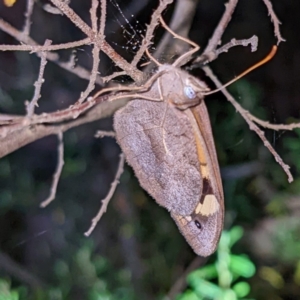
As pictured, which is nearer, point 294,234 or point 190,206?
point 190,206

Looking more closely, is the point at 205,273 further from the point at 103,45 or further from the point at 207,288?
the point at 103,45

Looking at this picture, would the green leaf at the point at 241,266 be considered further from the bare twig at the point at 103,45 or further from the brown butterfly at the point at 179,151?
the bare twig at the point at 103,45

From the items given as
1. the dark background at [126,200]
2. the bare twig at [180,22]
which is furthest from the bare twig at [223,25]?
the dark background at [126,200]

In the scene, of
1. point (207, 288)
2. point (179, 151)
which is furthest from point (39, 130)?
point (207, 288)

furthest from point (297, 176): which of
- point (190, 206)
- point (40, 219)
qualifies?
point (40, 219)

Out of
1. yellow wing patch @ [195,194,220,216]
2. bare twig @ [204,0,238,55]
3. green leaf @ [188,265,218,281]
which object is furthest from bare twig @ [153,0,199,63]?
green leaf @ [188,265,218,281]

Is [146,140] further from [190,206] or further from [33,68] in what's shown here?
[33,68]
